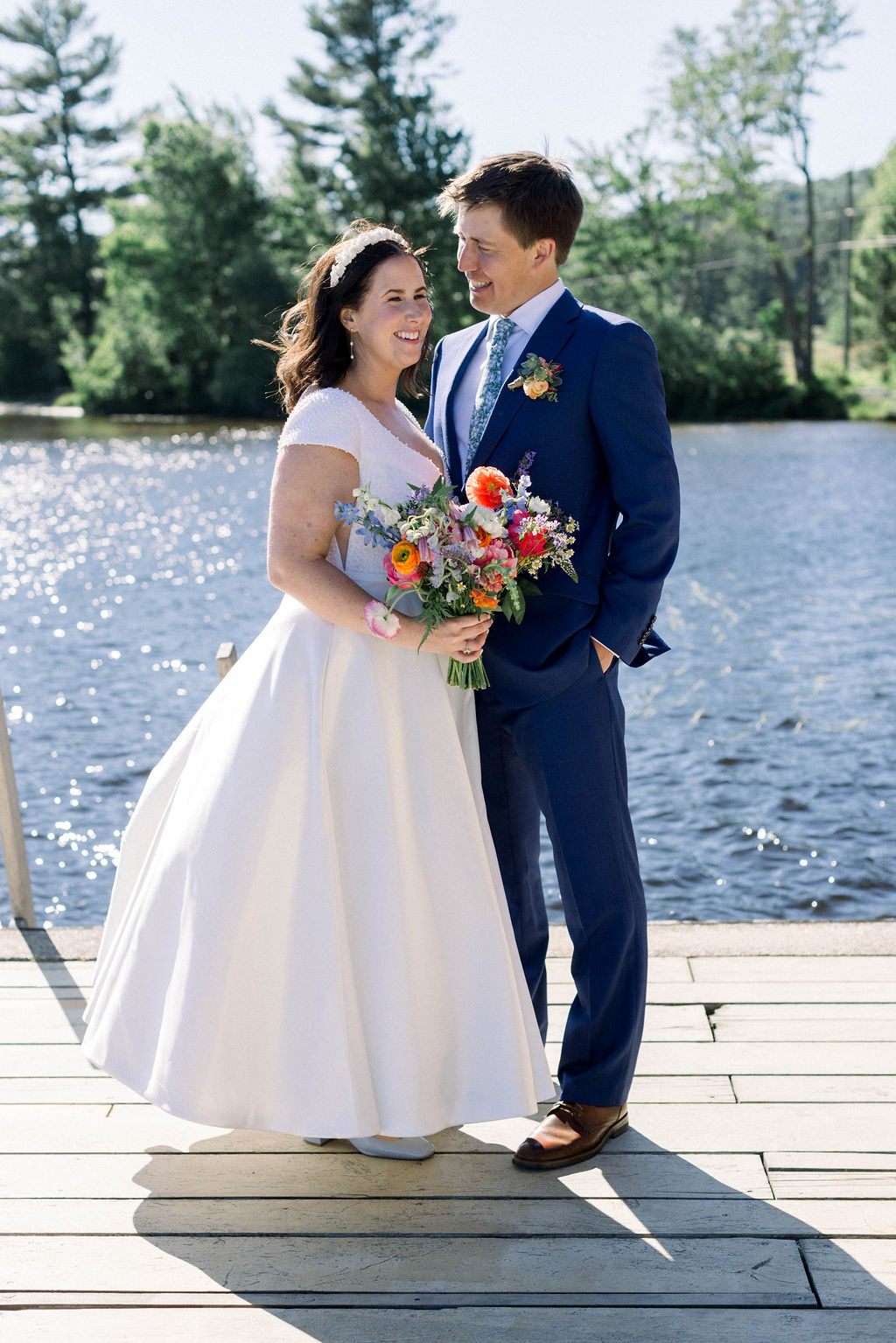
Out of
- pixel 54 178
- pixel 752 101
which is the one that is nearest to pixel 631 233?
pixel 752 101

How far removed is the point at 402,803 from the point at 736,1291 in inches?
41.5

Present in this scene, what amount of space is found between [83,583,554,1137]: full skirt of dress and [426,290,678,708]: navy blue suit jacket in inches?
8.7

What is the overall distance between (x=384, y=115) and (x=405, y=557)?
1629 inches

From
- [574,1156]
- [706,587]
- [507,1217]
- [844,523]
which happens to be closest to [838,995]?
[574,1156]

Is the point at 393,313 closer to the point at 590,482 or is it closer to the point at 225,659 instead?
the point at 590,482

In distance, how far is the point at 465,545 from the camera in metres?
2.51

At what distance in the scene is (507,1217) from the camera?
2545 millimetres

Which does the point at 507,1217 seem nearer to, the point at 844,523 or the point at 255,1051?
the point at 255,1051

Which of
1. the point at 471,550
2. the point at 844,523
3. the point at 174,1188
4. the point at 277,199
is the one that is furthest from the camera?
the point at 277,199

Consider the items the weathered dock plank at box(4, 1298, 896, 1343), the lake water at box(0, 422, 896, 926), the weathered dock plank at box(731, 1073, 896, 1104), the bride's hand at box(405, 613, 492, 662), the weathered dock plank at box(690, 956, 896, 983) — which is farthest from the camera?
the lake water at box(0, 422, 896, 926)

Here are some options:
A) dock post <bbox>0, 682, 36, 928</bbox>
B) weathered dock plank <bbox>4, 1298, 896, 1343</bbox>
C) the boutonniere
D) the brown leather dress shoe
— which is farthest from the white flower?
dock post <bbox>0, 682, 36, 928</bbox>

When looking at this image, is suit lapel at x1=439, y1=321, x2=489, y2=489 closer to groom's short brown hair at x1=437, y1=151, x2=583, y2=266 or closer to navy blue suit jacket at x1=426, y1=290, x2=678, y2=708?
navy blue suit jacket at x1=426, y1=290, x2=678, y2=708

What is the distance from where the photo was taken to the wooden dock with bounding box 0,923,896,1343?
228cm

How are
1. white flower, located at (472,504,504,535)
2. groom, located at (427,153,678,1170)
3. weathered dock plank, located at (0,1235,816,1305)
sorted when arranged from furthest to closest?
groom, located at (427,153,678,1170)
white flower, located at (472,504,504,535)
weathered dock plank, located at (0,1235,816,1305)
